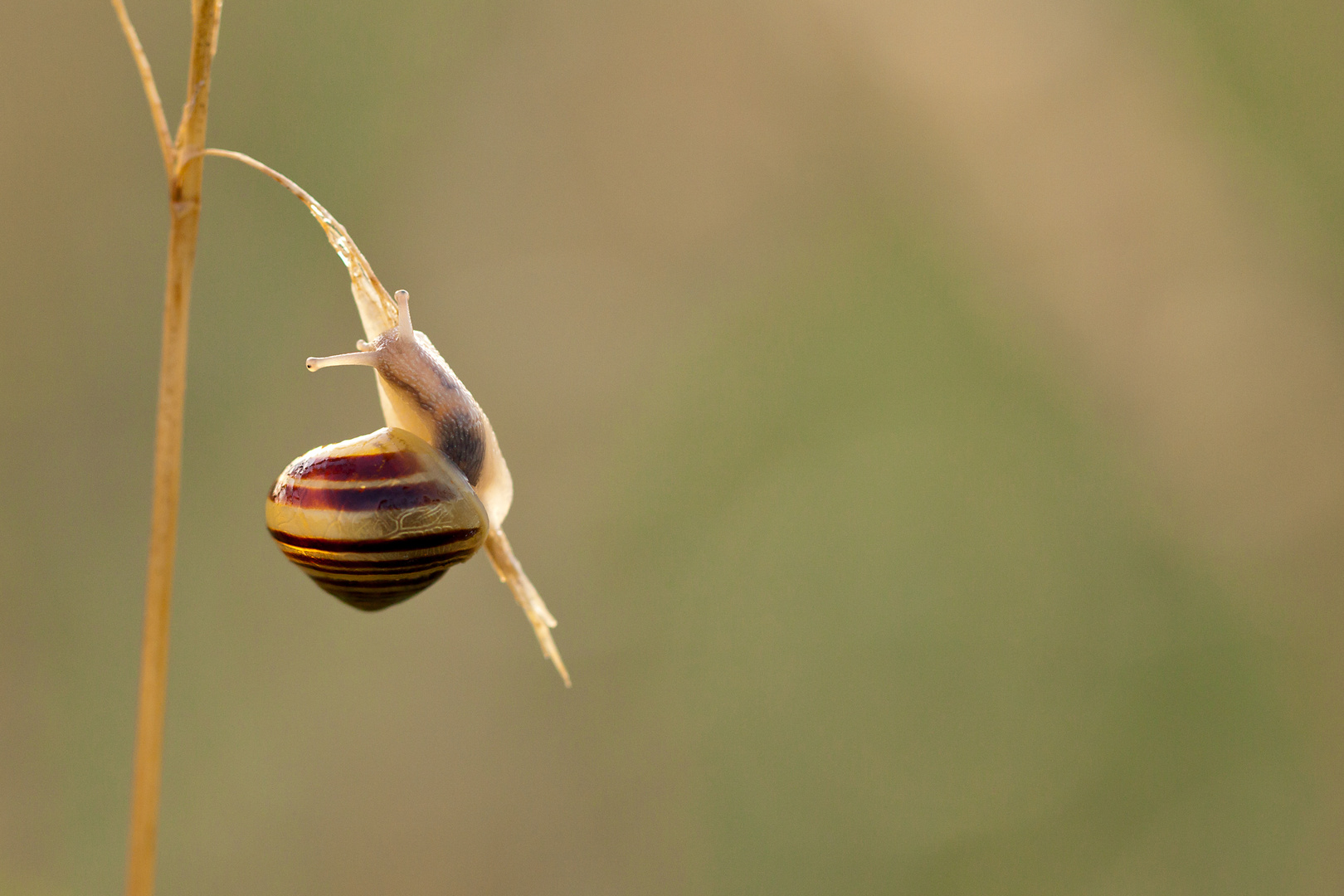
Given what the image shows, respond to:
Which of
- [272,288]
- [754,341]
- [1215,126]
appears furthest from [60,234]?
[1215,126]

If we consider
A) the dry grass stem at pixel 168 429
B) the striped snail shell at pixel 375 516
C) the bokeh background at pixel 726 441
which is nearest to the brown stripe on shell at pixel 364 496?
the striped snail shell at pixel 375 516

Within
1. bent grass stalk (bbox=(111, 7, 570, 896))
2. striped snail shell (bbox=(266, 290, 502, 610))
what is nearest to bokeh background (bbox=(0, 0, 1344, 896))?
striped snail shell (bbox=(266, 290, 502, 610))

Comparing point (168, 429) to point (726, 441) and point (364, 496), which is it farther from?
point (726, 441)

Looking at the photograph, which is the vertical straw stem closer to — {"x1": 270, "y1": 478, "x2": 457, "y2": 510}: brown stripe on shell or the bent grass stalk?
the bent grass stalk

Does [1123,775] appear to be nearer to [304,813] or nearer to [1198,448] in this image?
[1198,448]

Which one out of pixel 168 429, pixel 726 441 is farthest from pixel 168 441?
pixel 726 441
